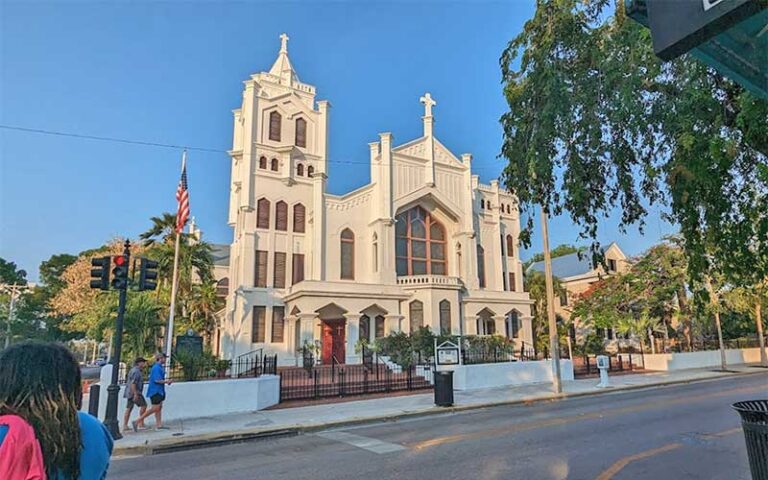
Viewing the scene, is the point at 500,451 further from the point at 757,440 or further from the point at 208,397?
the point at 208,397

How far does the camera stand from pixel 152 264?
12953 millimetres

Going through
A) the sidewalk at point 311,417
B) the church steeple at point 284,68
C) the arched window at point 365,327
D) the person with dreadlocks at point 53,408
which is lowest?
the sidewalk at point 311,417

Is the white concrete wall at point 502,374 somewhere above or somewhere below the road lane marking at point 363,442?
above

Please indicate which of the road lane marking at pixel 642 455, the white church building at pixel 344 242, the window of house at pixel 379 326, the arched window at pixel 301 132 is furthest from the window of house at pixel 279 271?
the road lane marking at pixel 642 455

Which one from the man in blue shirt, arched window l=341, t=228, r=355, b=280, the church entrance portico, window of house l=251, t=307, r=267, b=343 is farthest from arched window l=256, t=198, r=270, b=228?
the man in blue shirt

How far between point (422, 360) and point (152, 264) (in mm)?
14720

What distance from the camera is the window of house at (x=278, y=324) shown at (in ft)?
97.1

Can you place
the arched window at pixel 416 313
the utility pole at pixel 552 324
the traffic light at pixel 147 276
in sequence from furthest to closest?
the arched window at pixel 416 313 < the utility pole at pixel 552 324 < the traffic light at pixel 147 276

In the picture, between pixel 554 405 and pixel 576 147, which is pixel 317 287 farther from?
pixel 576 147

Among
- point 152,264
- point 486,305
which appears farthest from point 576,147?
point 486,305

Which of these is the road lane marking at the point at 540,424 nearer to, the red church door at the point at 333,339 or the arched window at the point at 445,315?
the arched window at the point at 445,315

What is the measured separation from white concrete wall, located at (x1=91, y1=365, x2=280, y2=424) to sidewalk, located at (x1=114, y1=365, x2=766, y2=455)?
51 centimetres

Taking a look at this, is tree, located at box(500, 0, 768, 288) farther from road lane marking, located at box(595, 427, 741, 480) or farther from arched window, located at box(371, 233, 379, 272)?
arched window, located at box(371, 233, 379, 272)

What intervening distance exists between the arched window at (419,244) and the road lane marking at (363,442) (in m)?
22.1
